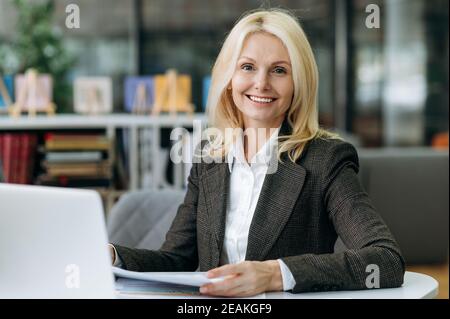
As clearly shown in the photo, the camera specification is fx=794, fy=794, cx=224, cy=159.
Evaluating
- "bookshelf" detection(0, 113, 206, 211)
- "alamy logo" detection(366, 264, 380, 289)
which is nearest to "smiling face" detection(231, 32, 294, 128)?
"alamy logo" detection(366, 264, 380, 289)

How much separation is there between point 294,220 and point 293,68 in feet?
1.05

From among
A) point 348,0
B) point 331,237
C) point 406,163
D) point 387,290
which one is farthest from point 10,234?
point 348,0

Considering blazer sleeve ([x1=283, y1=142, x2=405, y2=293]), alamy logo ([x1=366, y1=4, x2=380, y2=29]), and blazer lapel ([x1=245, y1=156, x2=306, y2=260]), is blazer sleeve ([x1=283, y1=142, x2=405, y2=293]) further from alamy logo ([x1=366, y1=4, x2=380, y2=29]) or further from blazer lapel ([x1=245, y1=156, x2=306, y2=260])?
alamy logo ([x1=366, y1=4, x2=380, y2=29])

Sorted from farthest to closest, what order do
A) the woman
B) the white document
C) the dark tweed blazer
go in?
1. the woman
2. the dark tweed blazer
3. the white document

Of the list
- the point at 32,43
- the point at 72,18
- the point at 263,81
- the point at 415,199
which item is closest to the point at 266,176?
the point at 263,81

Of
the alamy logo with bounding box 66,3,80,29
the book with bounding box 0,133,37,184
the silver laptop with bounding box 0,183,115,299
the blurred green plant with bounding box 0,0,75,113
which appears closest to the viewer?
the silver laptop with bounding box 0,183,115,299

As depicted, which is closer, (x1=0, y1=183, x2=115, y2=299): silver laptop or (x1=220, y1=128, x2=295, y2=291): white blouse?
(x1=0, y1=183, x2=115, y2=299): silver laptop

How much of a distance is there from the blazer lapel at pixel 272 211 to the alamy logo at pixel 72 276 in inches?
21.6

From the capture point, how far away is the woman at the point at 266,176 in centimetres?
163

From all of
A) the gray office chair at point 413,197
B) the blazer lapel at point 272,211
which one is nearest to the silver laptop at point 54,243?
the blazer lapel at point 272,211

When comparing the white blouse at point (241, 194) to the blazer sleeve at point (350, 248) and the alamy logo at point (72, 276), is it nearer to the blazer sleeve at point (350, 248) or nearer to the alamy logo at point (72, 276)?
the blazer sleeve at point (350, 248)

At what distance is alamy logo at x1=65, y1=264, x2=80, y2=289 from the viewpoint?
1144 millimetres

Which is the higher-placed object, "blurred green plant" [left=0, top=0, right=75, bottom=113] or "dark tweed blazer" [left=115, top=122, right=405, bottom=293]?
"blurred green plant" [left=0, top=0, right=75, bottom=113]
